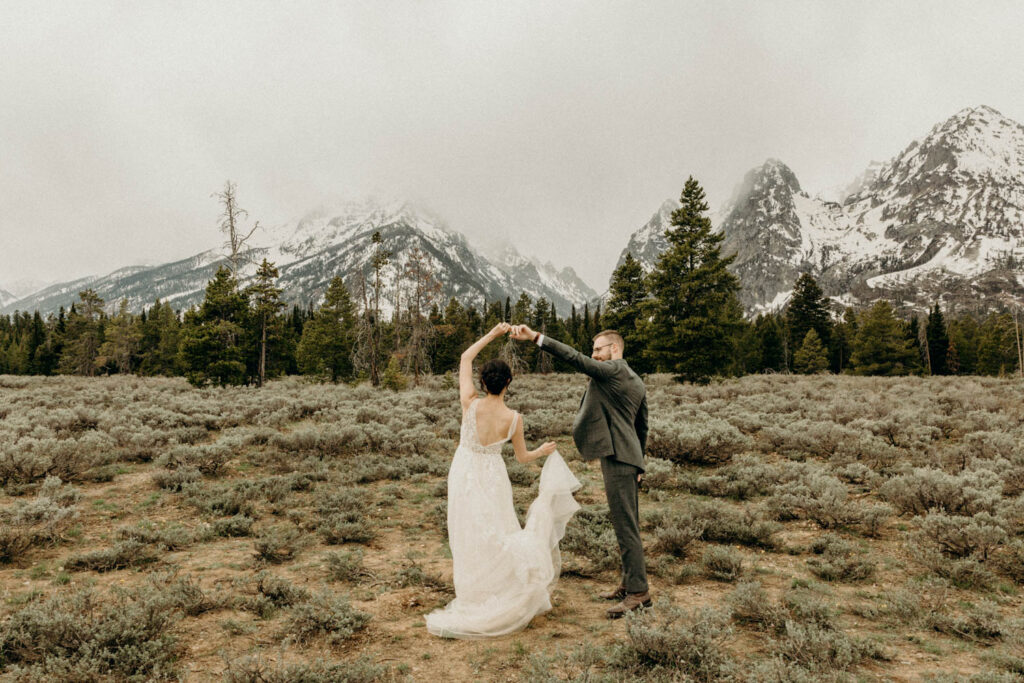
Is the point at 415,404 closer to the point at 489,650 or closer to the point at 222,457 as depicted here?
the point at 222,457

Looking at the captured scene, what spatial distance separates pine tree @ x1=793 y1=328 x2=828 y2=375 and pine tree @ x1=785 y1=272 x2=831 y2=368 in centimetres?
252

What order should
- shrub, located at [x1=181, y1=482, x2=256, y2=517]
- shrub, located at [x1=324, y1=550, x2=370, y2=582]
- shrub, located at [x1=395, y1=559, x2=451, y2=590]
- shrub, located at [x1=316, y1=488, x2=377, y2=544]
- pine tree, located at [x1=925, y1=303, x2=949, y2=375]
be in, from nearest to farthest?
1. shrub, located at [x1=395, y1=559, x2=451, y2=590]
2. shrub, located at [x1=324, y1=550, x2=370, y2=582]
3. shrub, located at [x1=316, y1=488, x2=377, y2=544]
4. shrub, located at [x1=181, y1=482, x2=256, y2=517]
5. pine tree, located at [x1=925, y1=303, x2=949, y2=375]

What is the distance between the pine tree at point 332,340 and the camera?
50.1 meters

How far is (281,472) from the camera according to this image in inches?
413

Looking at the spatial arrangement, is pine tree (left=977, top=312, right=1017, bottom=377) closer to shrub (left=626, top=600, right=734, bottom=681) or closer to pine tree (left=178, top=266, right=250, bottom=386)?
shrub (left=626, top=600, right=734, bottom=681)

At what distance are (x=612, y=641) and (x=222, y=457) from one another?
926 cm

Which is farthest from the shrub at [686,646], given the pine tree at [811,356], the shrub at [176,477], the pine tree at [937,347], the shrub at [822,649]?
the pine tree at [937,347]

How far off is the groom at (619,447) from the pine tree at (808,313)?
193 feet

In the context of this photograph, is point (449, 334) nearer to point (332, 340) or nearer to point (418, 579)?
point (332, 340)

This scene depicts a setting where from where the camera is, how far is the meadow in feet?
13.1

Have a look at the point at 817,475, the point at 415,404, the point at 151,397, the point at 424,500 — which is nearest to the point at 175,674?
the point at 424,500

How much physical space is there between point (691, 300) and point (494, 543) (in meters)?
29.0

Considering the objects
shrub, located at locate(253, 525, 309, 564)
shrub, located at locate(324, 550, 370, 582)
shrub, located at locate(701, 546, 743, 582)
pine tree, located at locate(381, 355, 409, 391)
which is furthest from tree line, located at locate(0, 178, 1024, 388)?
shrub, located at locate(701, 546, 743, 582)

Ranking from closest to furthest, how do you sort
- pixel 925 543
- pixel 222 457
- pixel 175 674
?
1. pixel 175 674
2. pixel 925 543
3. pixel 222 457
